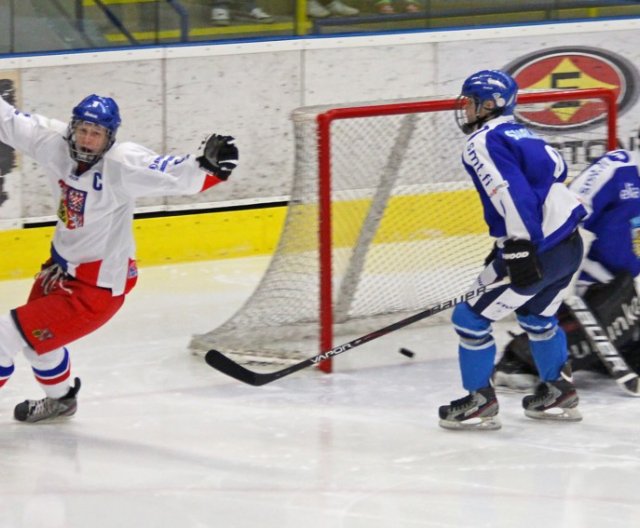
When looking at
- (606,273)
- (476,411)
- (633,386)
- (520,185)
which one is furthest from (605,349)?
(520,185)

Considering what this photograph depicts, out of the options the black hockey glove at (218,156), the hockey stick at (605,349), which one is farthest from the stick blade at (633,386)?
the black hockey glove at (218,156)

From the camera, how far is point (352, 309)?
18.0 ft

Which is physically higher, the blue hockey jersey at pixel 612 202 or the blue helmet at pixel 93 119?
the blue helmet at pixel 93 119

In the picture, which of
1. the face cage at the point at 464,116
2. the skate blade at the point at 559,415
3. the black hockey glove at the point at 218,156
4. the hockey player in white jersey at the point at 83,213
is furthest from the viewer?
the skate blade at the point at 559,415

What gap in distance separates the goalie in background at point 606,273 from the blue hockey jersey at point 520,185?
50cm

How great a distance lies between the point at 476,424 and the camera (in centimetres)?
450

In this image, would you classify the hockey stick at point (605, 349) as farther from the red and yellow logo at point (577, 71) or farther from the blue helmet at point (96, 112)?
the red and yellow logo at point (577, 71)

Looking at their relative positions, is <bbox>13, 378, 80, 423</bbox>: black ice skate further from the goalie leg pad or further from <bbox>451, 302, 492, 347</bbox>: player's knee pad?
the goalie leg pad

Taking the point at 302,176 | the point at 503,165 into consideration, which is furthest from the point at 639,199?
the point at 302,176

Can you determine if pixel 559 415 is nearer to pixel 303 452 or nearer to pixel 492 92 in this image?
pixel 303 452

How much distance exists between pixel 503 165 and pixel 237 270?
254cm

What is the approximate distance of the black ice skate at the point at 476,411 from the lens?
4.49 metres

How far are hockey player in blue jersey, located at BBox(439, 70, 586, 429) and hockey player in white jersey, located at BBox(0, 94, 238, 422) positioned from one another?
0.75m

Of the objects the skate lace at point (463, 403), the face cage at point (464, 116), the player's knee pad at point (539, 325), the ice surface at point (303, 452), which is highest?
the face cage at point (464, 116)
